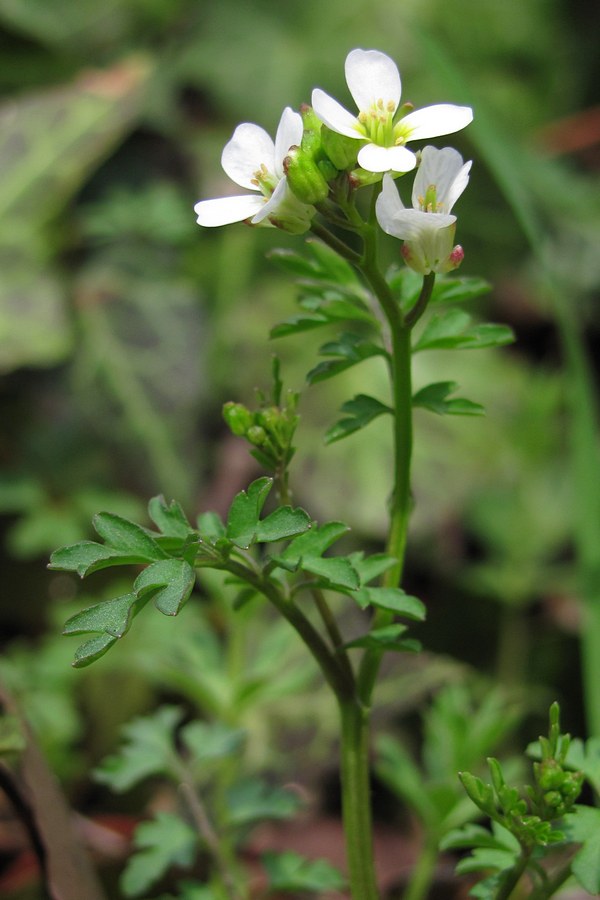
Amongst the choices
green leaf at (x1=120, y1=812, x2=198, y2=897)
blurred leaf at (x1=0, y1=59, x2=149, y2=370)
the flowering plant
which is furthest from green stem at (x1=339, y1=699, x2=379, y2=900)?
blurred leaf at (x1=0, y1=59, x2=149, y2=370)

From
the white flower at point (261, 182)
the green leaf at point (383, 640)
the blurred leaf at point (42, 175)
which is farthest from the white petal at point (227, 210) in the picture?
the blurred leaf at point (42, 175)

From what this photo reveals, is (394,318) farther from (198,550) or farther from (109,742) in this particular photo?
(109,742)

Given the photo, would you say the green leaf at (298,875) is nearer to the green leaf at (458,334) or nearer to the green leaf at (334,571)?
the green leaf at (334,571)

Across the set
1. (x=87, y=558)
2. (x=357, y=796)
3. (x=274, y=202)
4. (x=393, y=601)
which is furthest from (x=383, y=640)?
(x=274, y=202)

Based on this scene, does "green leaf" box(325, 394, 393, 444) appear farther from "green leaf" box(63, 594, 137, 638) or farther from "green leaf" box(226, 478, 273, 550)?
"green leaf" box(63, 594, 137, 638)

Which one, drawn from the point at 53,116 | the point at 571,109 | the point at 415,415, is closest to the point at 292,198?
the point at 415,415

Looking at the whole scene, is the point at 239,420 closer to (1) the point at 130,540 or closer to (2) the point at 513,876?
(1) the point at 130,540
